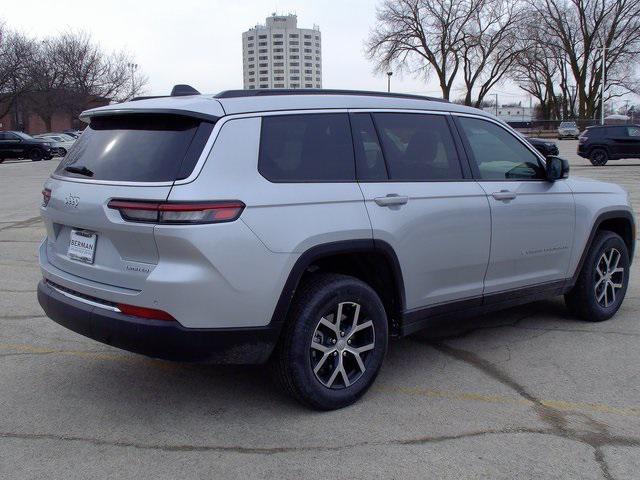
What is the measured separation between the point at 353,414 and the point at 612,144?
25665mm

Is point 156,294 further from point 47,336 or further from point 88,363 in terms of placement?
point 47,336

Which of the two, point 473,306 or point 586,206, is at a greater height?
point 586,206

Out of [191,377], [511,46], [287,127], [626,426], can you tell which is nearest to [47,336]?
[191,377]

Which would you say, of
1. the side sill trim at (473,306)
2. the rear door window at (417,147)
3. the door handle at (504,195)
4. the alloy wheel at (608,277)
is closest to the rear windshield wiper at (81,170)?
the rear door window at (417,147)

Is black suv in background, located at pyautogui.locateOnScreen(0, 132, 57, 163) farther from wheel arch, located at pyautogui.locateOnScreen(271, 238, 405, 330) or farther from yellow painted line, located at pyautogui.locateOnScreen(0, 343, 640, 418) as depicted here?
wheel arch, located at pyautogui.locateOnScreen(271, 238, 405, 330)

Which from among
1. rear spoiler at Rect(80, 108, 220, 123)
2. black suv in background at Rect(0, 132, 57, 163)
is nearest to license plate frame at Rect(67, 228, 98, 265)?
rear spoiler at Rect(80, 108, 220, 123)

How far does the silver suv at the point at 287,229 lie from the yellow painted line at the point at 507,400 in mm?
301

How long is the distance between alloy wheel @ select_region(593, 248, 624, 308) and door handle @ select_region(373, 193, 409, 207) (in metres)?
2.37

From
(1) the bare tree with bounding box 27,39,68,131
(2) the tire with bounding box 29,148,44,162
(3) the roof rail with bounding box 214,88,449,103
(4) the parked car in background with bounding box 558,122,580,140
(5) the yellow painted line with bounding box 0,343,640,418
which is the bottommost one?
(5) the yellow painted line with bounding box 0,343,640,418

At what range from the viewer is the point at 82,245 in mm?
3885

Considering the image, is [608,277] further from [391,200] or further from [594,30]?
[594,30]

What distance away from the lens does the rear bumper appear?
11.4ft

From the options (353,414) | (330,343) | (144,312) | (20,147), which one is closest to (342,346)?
(330,343)

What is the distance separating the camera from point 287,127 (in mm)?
3910
